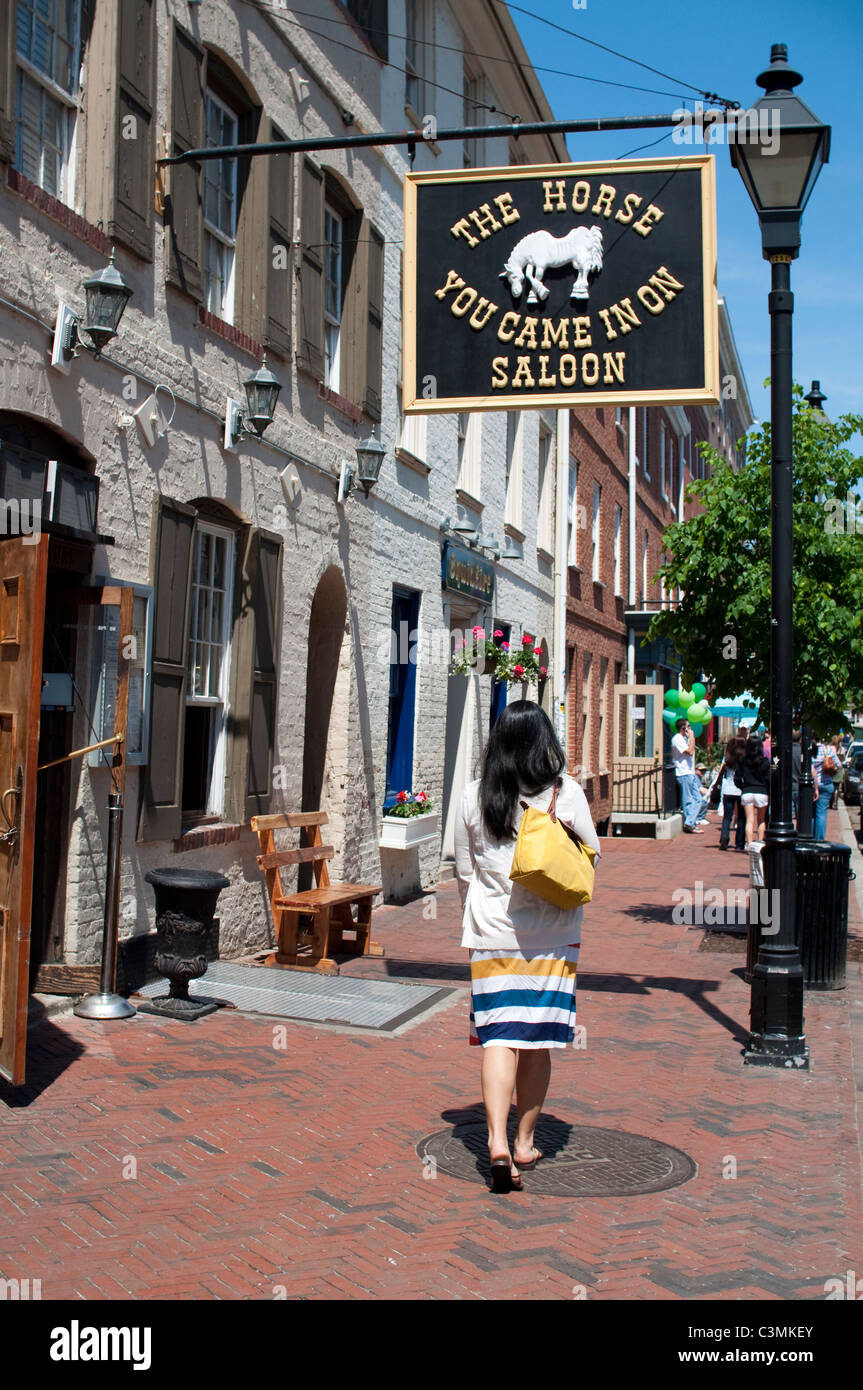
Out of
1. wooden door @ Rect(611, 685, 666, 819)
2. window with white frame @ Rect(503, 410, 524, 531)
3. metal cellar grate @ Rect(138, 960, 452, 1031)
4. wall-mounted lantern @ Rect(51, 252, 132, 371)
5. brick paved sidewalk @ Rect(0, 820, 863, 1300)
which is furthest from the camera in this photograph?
wooden door @ Rect(611, 685, 666, 819)

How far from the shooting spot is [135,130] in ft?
25.7

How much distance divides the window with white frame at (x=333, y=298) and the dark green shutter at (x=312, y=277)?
2.10ft

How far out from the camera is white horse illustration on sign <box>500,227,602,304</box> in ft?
26.6

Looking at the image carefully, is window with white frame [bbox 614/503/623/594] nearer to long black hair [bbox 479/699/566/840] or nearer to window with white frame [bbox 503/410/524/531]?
window with white frame [bbox 503/410/524/531]

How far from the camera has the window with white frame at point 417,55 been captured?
532 inches

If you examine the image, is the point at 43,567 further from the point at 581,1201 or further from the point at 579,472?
the point at 579,472

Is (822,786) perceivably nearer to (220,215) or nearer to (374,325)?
(374,325)

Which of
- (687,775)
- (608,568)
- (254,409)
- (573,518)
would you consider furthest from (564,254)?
(608,568)

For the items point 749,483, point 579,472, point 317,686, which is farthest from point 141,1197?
point 579,472

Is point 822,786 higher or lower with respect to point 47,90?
lower

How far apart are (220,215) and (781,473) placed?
4595 mm

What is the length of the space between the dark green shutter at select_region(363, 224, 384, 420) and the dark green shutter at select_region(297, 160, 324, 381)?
1100 millimetres

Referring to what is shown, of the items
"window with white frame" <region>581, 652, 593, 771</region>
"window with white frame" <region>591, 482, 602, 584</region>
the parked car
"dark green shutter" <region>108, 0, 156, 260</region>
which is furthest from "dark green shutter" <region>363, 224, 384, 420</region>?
the parked car
